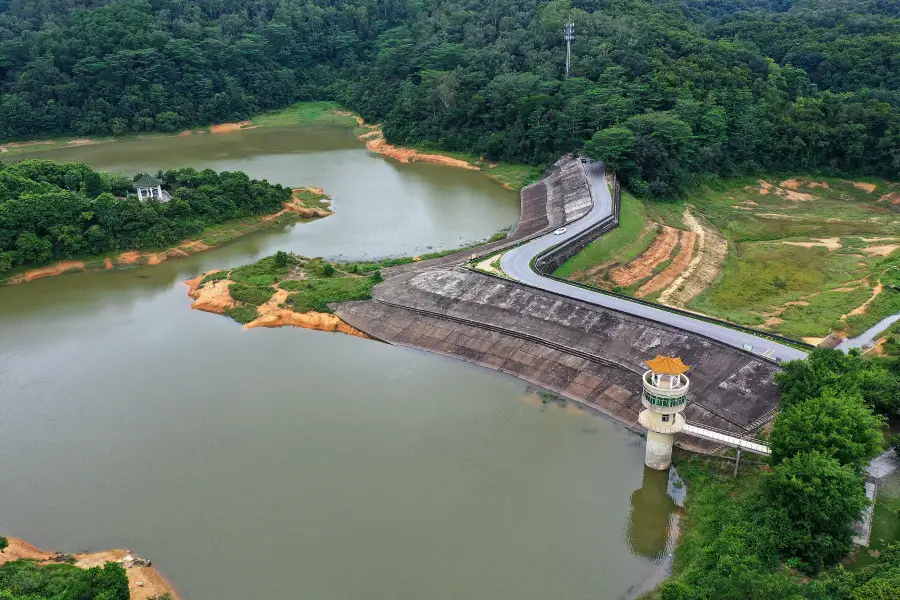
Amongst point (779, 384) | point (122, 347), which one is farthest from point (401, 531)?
point (122, 347)

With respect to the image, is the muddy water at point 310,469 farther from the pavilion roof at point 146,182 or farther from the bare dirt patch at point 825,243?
the bare dirt patch at point 825,243

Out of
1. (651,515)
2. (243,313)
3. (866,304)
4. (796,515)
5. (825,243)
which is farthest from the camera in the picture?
(825,243)

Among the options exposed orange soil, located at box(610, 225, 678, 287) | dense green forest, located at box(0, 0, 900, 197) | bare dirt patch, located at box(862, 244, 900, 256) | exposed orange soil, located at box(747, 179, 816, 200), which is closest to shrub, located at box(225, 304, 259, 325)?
exposed orange soil, located at box(610, 225, 678, 287)

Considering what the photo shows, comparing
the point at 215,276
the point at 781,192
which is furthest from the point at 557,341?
the point at 781,192

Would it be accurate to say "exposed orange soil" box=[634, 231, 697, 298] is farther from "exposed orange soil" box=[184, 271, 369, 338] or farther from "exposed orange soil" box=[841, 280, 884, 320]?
"exposed orange soil" box=[184, 271, 369, 338]

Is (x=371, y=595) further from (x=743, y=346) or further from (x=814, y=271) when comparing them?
(x=814, y=271)

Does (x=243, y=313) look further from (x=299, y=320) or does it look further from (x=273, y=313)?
(x=299, y=320)
